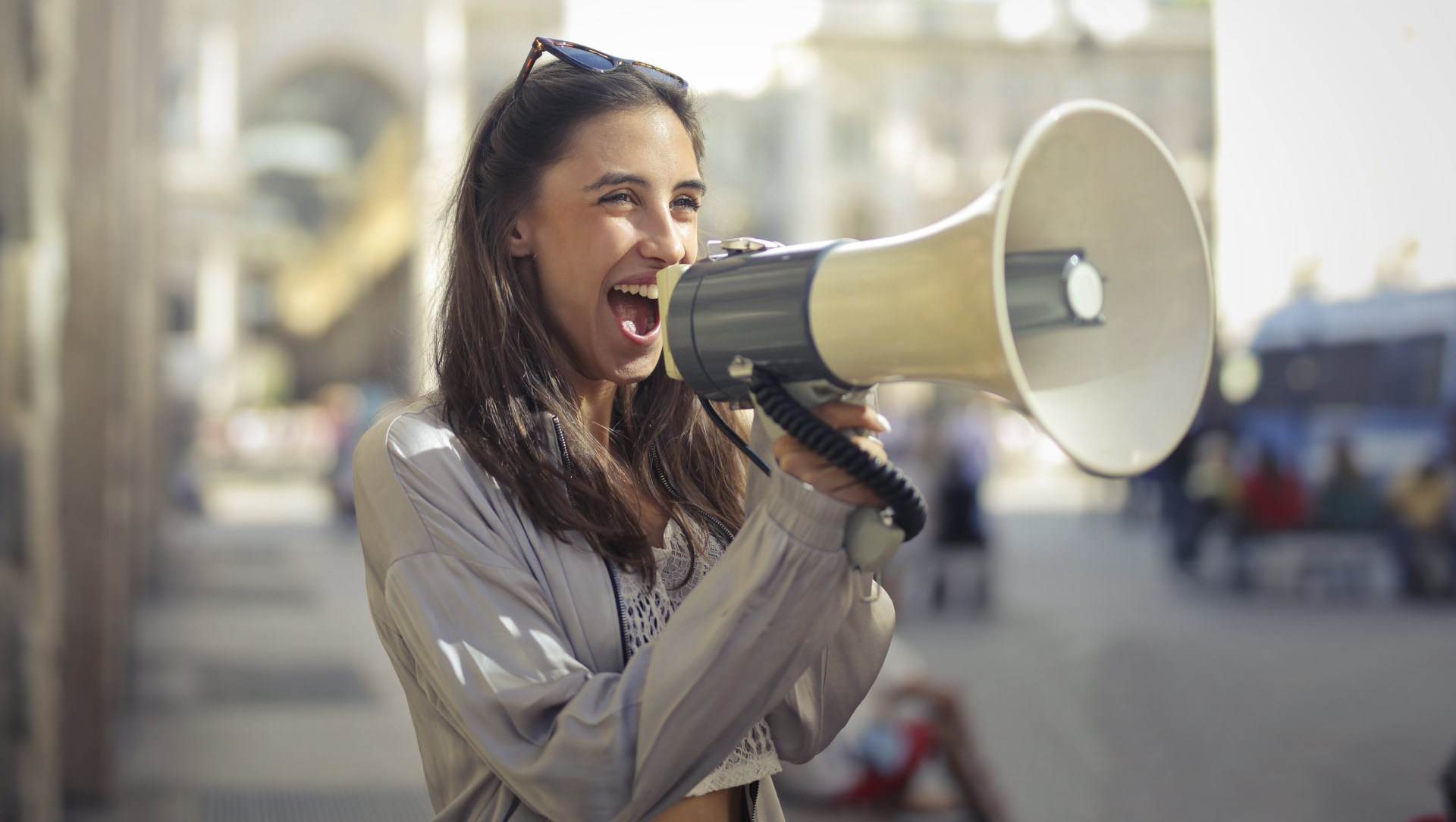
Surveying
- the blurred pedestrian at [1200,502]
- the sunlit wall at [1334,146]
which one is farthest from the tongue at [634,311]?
the blurred pedestrian at [1200,502]

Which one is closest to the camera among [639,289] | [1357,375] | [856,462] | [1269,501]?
[856,462]

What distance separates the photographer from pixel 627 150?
4.73 feet

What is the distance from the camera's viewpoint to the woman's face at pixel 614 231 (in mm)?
1430

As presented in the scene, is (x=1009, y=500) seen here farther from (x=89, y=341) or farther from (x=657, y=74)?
(x=657, y=74)

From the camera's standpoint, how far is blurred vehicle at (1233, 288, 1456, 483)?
10.1 ft

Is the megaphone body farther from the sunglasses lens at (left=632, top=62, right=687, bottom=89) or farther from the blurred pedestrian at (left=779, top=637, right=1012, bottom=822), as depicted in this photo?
the blurred pedestrian at (left=779, top=637, right=1012, bottom=822)

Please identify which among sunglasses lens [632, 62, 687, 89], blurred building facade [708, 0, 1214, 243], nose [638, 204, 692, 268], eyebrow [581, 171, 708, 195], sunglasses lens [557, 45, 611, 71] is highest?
blurred building facade [708, 0, 1214, 243]

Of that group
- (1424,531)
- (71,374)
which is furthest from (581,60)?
(1424,531)

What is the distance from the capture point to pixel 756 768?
1.46 metres

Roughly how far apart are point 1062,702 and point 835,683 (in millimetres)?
6167

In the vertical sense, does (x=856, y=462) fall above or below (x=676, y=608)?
above

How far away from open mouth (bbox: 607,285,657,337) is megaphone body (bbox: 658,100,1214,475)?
0.72ft

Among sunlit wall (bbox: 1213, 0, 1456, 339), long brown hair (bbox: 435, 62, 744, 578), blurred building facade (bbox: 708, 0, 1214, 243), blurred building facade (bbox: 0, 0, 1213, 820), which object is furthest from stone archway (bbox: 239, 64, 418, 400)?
long brown hair (bbox: 435, 62, 744, 578)

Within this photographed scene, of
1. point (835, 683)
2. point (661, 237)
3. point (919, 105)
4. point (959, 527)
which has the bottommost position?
point (959, 527)
